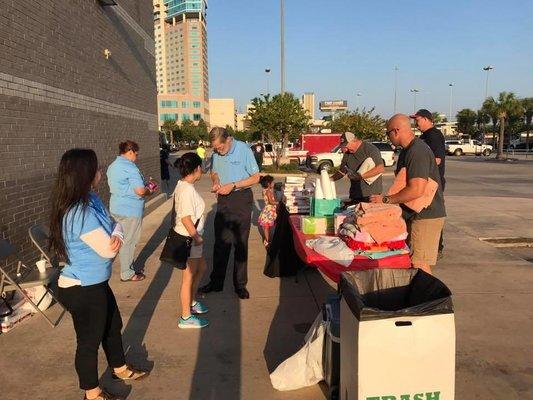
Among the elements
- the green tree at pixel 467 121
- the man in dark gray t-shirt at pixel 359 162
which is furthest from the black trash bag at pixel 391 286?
the green tree at pixel 467 121

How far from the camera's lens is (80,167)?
2.76 metres

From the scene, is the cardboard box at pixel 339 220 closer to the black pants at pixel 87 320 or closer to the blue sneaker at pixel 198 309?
the blue sneaker at pixel 198 309

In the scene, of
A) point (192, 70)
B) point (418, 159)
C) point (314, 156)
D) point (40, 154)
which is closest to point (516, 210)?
point (418, 159)

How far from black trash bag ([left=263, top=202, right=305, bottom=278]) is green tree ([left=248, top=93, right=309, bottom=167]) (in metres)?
20.3

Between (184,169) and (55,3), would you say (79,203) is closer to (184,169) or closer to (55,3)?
(184,169)

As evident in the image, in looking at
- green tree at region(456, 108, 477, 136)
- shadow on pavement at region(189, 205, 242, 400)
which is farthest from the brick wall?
green tree at region(456, 108, 477, 136)

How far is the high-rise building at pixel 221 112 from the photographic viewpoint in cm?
17062

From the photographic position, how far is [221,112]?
17338cm

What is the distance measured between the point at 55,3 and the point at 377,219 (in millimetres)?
5970

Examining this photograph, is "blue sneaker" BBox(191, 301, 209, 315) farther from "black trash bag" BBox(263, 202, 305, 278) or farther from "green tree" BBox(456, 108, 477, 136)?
"green tree" BBox(456, 108, 477, 136)

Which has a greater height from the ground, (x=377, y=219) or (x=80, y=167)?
(x=80, y=167)

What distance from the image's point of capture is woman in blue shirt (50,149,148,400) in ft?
9.06

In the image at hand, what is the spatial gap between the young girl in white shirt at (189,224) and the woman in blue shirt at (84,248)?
1.06 meters

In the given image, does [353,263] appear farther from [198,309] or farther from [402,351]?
[198,309]
